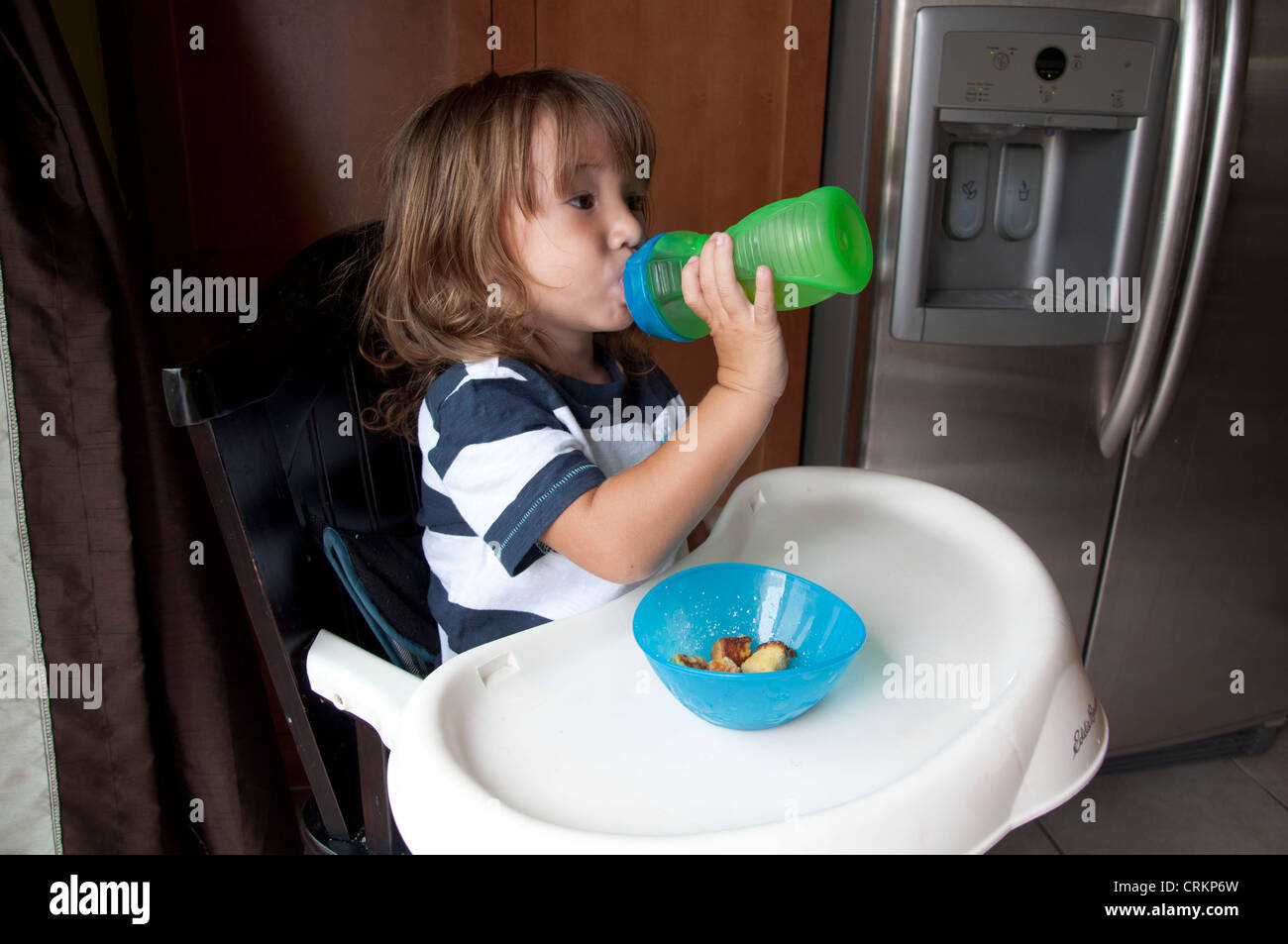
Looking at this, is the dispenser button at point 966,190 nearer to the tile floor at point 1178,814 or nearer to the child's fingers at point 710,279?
the child's fingers at point 710,279

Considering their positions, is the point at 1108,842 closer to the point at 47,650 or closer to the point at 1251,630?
the point at 1251,630

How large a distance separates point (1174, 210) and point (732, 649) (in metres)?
1.05

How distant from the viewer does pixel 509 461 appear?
2.45 ft

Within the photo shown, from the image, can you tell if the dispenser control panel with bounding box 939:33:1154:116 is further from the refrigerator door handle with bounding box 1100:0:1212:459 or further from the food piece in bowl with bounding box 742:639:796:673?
the food piece in bowl with bounding box 742:639:796:673

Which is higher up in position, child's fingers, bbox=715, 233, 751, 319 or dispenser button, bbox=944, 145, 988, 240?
dispenser button, bbox=944, 145, 988, 240

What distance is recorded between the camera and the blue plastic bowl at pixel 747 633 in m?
0.60

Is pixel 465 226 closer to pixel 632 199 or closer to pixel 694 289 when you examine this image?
pixel 632 199

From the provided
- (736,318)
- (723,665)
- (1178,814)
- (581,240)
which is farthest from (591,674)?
(1178,814)

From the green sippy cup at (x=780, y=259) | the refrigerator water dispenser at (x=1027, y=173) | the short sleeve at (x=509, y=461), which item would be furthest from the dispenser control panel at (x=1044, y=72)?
the short sleeve at (x=509, y=461)

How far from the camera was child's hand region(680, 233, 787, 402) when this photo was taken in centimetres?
68

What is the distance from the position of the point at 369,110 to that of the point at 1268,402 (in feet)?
4.88

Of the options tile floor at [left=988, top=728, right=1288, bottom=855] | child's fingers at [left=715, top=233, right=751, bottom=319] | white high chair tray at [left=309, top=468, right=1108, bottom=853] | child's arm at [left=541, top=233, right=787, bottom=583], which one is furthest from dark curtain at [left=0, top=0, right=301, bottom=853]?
tile floor at [left=988, top=728, right=1288, bottom=855]

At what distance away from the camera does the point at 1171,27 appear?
1.25m

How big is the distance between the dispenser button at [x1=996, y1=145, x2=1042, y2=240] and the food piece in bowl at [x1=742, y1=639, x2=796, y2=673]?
3.11ft
